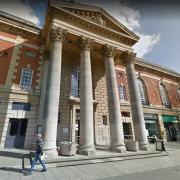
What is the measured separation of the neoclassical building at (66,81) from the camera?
35.8ft

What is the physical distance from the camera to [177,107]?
25.8 metres

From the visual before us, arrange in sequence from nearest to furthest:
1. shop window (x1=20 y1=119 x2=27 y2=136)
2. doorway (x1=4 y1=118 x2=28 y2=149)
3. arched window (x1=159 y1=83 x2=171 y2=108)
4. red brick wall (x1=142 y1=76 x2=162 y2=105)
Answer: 1. doorway (x1=4 y1=118 x2=28 y2=149)
2. shop window (x1=20 y1=119 x2=27 y2=136)
3. red brick wall (x1=142 y1=76 x2=162 y2=105)
4. arched window (x1=159 y1=83 x2=171 y2=108)

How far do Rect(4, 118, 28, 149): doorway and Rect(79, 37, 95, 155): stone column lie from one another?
19.7 feet

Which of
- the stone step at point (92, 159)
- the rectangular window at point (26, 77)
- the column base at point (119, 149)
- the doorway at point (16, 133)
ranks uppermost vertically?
the rectangular window at point (26, 77)

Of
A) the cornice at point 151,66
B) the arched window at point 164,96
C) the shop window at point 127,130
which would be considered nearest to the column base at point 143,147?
the shop window at point 127,130

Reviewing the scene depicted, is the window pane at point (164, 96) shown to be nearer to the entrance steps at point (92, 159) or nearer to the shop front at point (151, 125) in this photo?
the shop front at point (151, 125)

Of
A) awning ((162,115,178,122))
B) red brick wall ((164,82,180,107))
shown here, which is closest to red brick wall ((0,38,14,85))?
awning ((162,115,178,122))

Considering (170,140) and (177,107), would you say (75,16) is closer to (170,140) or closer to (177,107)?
(170,140)

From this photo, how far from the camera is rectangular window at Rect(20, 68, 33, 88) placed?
45.9ft

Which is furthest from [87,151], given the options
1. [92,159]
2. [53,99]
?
[53,99]

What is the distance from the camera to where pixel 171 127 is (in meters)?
23.3

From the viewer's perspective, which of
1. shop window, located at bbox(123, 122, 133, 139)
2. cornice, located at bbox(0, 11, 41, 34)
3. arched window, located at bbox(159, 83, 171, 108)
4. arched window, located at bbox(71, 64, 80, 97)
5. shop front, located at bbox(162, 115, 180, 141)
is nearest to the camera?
cornice, located at bbox(0, 11, 41, 34)

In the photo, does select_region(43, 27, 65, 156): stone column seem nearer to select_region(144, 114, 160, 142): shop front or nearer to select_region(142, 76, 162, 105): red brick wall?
select_region(144, 114, 160, 142): shop front

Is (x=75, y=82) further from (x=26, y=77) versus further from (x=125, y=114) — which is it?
(x=125, y=114)
